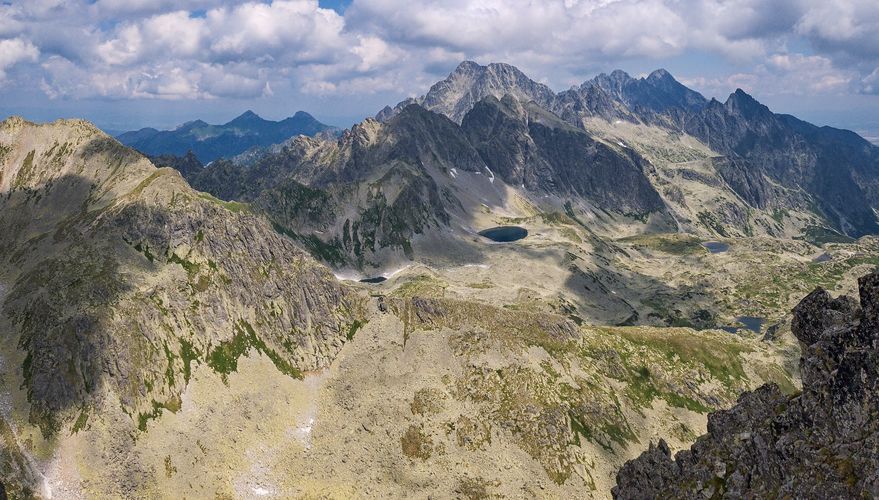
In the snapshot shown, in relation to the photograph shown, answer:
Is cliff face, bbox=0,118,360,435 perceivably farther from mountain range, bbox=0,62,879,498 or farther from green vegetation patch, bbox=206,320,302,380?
mountain range, bbox=0,62,879,498

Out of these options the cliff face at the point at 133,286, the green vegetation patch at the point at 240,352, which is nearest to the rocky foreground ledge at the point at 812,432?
the green vegetation patch at the point at 240,352

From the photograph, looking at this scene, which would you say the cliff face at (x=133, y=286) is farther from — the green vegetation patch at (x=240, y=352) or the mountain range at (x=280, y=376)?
the mountain range at (x=280, y=376)

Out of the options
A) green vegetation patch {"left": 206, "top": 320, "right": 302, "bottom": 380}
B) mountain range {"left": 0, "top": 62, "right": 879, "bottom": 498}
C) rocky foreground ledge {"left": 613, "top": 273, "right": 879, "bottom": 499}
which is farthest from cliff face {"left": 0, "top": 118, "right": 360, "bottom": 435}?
rocky foreground ledge {"left": 613, "top": 273, "right": 879, "bottom": 499}

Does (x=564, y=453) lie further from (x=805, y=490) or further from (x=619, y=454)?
(x=805, y=490)

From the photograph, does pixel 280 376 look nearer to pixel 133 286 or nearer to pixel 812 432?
pixel 133 286

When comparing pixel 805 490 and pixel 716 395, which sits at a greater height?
pixel 805 490

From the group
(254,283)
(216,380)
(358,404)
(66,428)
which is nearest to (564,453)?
(358,404)
